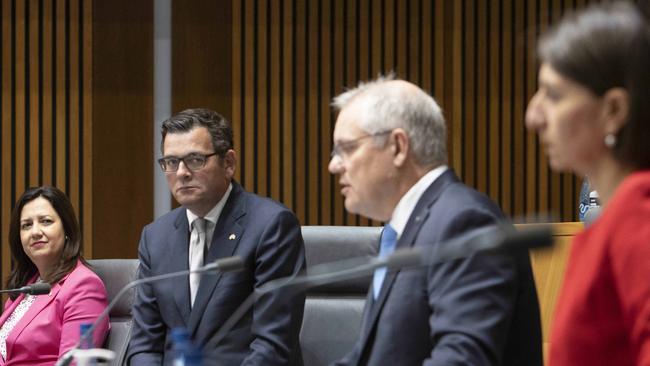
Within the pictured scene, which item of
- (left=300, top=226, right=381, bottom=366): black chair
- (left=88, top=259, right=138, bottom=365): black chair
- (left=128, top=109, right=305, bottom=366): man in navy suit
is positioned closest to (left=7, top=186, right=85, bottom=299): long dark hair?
(left=88, top=259, right=138, bottom=365): black chair

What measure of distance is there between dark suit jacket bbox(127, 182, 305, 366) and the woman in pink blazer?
0.46 meters

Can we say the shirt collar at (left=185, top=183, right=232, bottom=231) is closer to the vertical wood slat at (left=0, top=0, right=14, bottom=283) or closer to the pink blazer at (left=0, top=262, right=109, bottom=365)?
the pink blazer at (left=0, top=262, right=109, bottom=365)

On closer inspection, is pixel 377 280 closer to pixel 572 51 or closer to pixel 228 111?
pixel 572 51

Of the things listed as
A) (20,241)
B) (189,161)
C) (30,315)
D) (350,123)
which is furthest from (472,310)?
(20,241)

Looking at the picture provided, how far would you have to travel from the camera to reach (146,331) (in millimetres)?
3590

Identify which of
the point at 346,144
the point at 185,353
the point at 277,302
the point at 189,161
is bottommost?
the point at 277,302

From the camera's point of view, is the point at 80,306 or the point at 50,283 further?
the point at 50,283

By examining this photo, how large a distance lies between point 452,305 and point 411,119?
1.60 feet

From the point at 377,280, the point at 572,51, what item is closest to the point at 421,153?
the point at 377,280

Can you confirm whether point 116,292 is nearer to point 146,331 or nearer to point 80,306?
point 80,306

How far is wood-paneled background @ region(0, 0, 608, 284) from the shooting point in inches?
242

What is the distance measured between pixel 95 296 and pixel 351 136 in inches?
83.6

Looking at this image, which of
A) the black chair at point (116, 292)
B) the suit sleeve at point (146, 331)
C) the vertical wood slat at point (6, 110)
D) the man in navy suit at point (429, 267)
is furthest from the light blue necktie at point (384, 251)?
the vertical wood slat at point (6, 110)

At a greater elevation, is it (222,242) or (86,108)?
(86,108)
